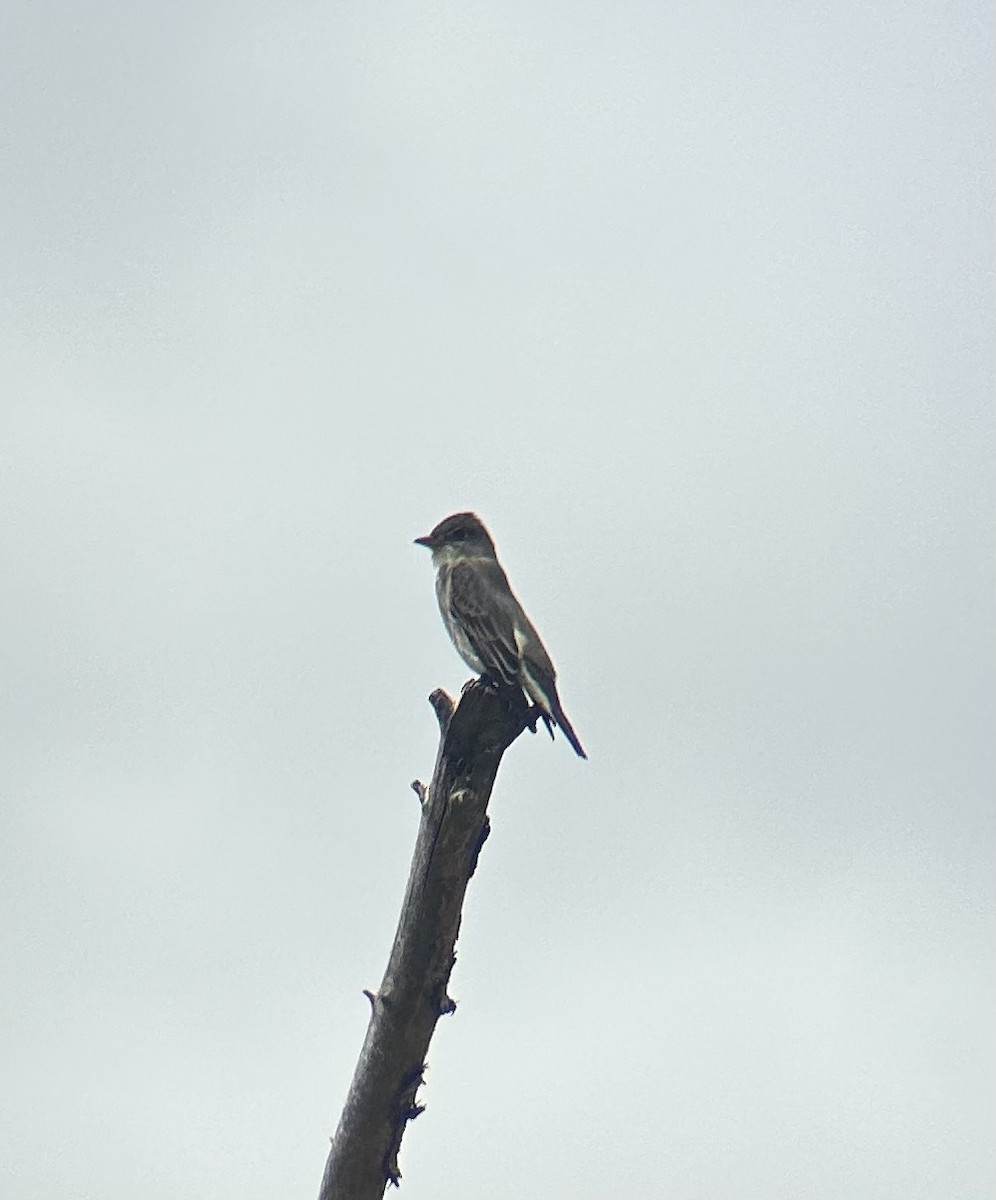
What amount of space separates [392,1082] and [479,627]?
565 cm

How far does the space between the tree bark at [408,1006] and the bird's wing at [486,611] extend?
3.50m

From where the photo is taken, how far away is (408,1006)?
8148 millimetres

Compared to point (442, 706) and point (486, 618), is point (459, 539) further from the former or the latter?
point (442, 706)

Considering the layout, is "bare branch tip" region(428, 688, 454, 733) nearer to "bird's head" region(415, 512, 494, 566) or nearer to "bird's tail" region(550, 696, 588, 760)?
"bird's tail" region(550, 696, 588, 760)

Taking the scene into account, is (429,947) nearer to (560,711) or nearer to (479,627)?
(560,711)

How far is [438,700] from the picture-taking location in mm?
9016

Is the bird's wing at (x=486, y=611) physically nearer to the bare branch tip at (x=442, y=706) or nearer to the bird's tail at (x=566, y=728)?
the bird's tail at (x=566, y=728)

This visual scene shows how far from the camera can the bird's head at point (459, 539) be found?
15305 millimetres

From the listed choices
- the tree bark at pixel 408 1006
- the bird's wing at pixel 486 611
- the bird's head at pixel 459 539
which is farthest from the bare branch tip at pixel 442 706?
the bird's head at pixel 459 539

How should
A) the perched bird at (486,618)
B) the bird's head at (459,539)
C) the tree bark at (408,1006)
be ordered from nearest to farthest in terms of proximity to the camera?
1. the tree bark at (408,1006)
2. the perched bird at (486,618)
3. the bird's head at (459,539)

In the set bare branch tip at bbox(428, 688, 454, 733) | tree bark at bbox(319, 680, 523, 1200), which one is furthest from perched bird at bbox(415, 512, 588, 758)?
tree bark at bbox(319, 680, 523, 1200)

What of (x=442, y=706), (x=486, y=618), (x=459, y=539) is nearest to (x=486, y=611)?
(x=486, y=618)

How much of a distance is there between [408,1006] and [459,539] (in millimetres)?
7763

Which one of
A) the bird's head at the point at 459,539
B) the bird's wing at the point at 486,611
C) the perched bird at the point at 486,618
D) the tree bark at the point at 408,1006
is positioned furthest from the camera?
the bird's head at the point at 459,539
